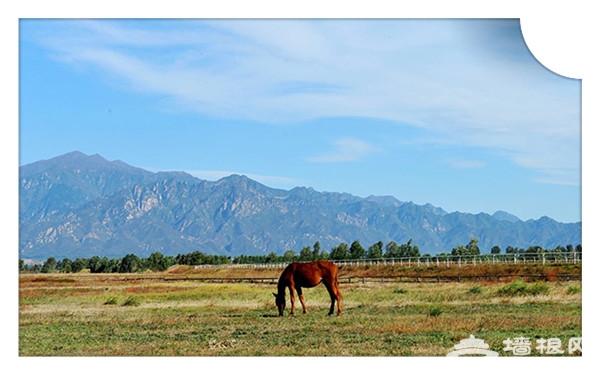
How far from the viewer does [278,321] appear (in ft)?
45.6

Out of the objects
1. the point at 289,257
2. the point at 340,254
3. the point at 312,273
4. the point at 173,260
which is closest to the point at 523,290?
the point at 312,273

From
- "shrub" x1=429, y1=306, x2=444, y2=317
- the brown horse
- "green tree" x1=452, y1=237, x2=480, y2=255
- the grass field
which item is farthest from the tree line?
"shrub" x1=429, y1=306, x2=444, y2=317

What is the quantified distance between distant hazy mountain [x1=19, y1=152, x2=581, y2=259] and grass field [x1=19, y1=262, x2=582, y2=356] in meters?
13.6

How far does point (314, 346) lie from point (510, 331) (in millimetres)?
3262

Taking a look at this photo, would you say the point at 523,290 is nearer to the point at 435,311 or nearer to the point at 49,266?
the point at 435,311

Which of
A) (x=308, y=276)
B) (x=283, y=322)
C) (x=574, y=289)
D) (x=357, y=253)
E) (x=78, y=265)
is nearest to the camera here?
(x=283, y=322)

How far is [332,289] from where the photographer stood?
49.4 feet

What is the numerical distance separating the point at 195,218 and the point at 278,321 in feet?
231

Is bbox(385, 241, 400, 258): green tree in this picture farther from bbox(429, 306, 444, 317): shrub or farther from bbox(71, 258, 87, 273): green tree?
bbox(429, 306, 444, 317): shrub

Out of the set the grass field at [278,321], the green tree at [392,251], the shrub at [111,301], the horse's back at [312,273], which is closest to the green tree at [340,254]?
the green tree at [392,251]

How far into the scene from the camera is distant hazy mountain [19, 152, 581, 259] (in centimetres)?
4766

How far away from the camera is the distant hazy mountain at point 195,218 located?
156 feet
